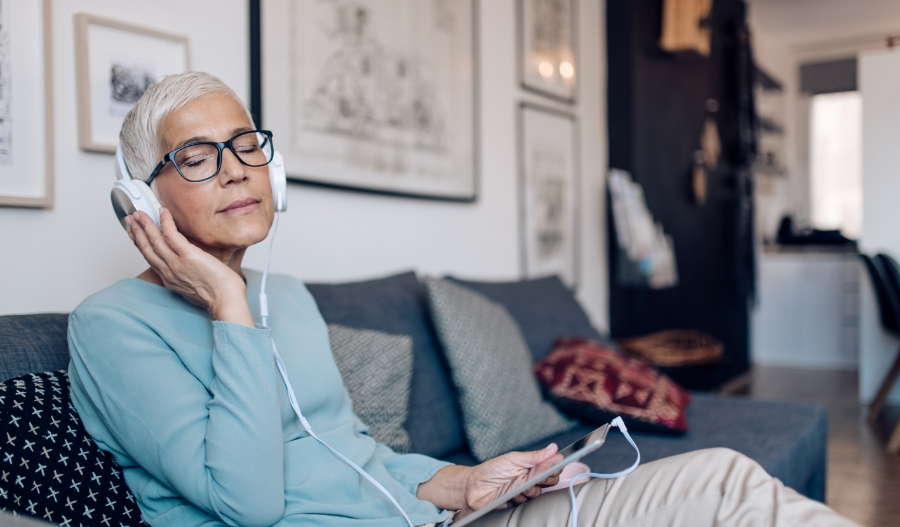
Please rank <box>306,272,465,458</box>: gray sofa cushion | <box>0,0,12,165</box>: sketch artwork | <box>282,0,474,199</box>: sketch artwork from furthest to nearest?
<box>282,0,474,199</box>: sketch artwork < <box>306,272,465,458</box>: gray sofa cushion < <box>0,0,12,165</box>: sketch artwork

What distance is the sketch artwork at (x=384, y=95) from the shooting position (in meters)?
2.05

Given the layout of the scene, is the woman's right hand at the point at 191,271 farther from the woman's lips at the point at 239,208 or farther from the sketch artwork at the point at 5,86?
the sketch artwork at the point at 5,86

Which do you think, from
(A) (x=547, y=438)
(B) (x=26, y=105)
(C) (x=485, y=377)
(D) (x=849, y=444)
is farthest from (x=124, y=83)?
(D) (x=849, y=444)

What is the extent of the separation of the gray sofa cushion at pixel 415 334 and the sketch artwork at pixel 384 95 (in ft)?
1.45

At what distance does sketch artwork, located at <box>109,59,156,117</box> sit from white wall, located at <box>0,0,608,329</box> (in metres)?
0.08

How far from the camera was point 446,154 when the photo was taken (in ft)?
8.62

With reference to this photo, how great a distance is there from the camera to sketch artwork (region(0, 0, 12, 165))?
136cm

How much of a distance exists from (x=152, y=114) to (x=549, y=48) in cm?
258

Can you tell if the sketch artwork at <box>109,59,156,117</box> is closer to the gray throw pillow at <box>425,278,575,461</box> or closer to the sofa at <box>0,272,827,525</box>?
the sofa at <box>0,272,827,525</box>

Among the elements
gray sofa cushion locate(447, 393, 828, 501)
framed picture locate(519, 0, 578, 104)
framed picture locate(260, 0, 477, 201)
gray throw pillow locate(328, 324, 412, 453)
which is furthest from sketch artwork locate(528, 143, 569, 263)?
gray throw pillow locate(328, 324, 412, 453)

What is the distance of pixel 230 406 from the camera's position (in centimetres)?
92

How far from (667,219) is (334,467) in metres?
3.39

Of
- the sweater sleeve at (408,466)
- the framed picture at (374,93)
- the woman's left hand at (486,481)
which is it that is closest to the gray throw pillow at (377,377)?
the sweater sleeve at (408,466)

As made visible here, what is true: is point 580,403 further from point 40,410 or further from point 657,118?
point 657,118
